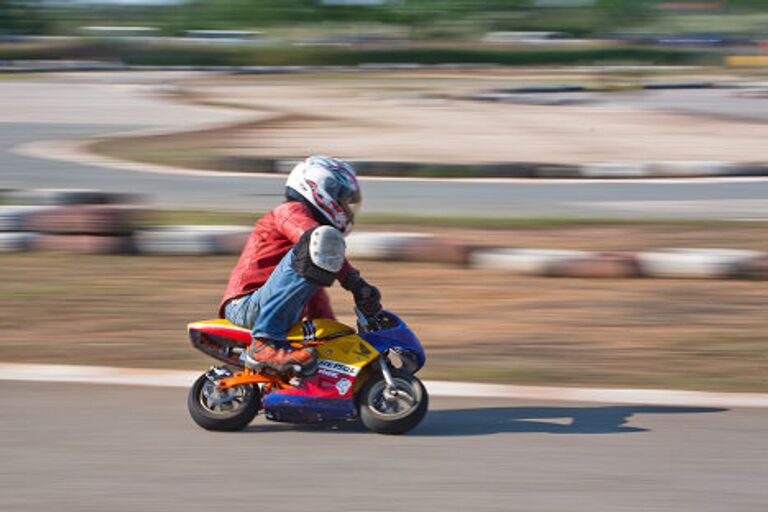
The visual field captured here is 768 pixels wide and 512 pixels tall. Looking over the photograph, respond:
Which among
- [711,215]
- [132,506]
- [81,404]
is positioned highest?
[711,215]

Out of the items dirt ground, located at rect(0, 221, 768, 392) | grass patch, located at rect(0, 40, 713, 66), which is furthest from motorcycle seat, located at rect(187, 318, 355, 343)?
grass patch, located at rect(0, 40, 713, 66)

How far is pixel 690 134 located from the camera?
68.5 feet

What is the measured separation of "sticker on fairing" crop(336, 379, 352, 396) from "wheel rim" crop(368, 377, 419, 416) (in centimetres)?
8

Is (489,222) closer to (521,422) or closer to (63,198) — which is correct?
(63,198)

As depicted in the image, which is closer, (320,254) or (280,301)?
(320,254)

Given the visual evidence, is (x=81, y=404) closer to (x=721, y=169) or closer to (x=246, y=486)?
(x=246, y=486)

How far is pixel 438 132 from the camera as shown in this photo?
20.5m

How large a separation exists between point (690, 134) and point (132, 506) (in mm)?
18416

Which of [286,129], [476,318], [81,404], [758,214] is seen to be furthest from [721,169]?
[81,404]

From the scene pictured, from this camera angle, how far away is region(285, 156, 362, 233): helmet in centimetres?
421

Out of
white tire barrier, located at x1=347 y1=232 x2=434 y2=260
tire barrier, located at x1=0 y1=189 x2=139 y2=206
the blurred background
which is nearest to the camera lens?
the blurred background

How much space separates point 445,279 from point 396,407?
3.24 m

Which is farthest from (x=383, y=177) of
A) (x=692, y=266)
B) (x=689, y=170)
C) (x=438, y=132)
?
(x=692, y=266)

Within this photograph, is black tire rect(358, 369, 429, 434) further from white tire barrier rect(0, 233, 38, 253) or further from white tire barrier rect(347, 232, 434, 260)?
white tire barrier rect(0, 233, 38, 253)
